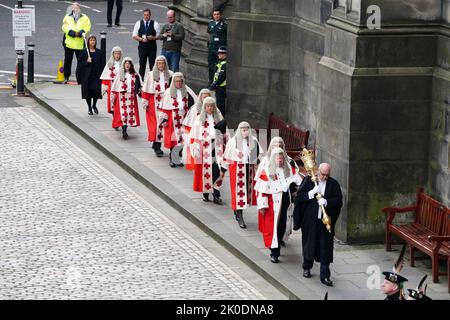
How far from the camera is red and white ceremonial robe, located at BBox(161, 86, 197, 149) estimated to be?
2503 cm

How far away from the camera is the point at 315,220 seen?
714 inches

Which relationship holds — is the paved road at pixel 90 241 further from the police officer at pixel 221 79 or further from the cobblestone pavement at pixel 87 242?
the police officer at pixel 221 79

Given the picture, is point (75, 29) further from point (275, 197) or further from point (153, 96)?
point (275, 197)

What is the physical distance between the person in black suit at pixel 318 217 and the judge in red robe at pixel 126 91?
9.43 metres

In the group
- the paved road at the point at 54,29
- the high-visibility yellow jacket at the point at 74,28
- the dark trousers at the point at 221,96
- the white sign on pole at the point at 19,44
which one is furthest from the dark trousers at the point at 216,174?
the paved road at the point at 54,29

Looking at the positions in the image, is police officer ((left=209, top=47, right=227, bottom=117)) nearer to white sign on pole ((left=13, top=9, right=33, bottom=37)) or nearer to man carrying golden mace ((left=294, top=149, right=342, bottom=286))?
white sign on pole ((left=13, top=9, right=33, bottom=37))

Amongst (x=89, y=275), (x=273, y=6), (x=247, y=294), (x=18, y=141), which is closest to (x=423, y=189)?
(x=247, y=294)

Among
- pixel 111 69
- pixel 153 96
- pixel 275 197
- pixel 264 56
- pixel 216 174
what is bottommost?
pixel 216 174

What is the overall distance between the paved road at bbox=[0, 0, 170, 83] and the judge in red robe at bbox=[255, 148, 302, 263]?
16711 mm

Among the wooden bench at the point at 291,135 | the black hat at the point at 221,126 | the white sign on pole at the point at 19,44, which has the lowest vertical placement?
→ the wooden bench at the point at 291,135

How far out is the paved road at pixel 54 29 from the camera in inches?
1459

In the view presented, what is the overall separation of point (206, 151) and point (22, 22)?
12307mm

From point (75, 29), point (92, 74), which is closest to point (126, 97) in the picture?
point (92, 74)

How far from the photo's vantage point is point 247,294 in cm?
1791
